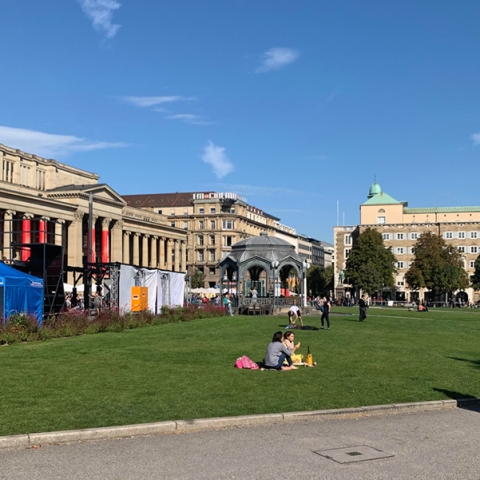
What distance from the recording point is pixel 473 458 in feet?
28.5

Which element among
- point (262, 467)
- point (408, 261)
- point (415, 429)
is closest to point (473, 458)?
point (415, 429)

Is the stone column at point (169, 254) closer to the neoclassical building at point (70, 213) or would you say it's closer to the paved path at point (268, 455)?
the neoclassical building at point (70, 213)

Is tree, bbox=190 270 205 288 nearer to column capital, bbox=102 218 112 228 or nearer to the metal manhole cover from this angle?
column capital, bbox=102 218 112 228

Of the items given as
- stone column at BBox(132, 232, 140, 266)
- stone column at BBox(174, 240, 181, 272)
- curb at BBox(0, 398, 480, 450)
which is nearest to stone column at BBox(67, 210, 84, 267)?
stone column at BBox(132, 232, 140, 266)

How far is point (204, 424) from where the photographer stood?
10.4 metres

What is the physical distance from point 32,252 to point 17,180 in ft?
191

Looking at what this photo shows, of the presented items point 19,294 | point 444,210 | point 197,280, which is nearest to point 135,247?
point 197,280

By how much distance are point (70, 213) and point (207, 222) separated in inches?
2077

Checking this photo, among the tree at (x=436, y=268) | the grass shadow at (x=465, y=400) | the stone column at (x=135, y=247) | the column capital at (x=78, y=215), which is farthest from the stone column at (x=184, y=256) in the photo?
the grass shadow at (x=465, y=400)

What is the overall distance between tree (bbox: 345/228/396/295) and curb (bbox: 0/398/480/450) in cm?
9609

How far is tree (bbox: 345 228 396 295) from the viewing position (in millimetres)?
107688

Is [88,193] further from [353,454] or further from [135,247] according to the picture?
[353,454]

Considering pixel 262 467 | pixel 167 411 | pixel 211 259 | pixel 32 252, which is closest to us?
pixel 262 467

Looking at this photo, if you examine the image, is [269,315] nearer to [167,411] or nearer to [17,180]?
[167,411]
